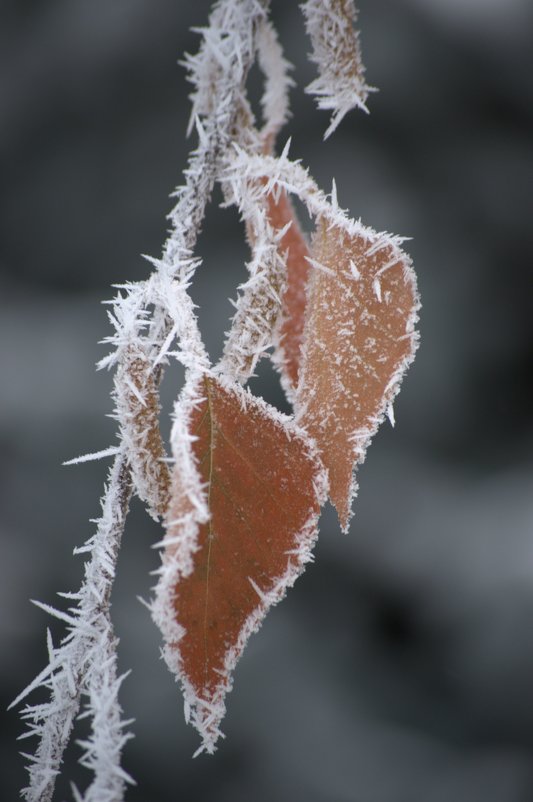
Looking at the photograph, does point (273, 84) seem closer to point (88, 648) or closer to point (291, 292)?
point (291, 292)

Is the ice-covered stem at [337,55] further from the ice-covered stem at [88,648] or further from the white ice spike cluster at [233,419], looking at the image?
the ice-covered stem at [88,648]

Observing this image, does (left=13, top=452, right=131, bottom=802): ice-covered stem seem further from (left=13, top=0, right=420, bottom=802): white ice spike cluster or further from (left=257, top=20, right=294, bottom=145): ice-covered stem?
(left=257, top=20, right=294, bottom=145): ice-covered stem

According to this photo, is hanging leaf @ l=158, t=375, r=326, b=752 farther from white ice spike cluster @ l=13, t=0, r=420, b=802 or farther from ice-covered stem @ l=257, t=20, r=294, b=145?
ice-covered stem @ l=257, t=20, r=294, b=145

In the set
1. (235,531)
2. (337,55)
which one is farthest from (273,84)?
(235,531)

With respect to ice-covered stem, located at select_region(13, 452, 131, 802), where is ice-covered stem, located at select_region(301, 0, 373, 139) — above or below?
above

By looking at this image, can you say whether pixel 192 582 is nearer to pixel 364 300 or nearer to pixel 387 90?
pixel 364 300

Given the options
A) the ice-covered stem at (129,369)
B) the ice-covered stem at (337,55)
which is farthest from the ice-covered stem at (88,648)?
the ice-covered stem at (337,55)

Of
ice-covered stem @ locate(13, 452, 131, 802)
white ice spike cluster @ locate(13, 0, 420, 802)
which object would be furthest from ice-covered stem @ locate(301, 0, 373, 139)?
ice-covered stem @ locate(13, 452, 131, 802)

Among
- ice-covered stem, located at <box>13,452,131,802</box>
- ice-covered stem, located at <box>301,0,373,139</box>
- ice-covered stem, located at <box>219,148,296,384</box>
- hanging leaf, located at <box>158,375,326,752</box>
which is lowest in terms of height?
ice-covered stem, located at <box>13,452,131,802</box>

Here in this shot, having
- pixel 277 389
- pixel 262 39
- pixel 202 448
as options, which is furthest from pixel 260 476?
pixel 277 389
